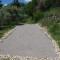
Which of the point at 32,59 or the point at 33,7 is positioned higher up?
the point at 32,59

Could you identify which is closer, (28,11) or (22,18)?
(22,18)

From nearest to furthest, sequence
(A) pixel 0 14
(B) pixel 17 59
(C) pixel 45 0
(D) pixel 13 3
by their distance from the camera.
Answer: (B) pixel 17 59 < (A) pixel 0 14 < (C) pixel 45 0 < (D) pixel 13 3

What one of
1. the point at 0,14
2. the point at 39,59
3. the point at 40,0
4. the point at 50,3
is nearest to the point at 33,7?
the point at 40,0

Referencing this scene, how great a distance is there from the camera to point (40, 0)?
8050cm

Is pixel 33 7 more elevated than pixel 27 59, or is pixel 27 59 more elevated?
pixel 27 59

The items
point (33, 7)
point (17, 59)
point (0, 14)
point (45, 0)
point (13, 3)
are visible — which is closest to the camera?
point (17, 59)

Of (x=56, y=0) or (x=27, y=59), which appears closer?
(x=27, y=59)

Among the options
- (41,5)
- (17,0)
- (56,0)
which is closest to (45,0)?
(41,5)

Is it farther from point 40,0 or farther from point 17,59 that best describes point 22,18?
point 17,59

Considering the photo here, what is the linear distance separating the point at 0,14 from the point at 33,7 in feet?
150

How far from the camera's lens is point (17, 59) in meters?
11.5

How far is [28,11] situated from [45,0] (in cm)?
1344

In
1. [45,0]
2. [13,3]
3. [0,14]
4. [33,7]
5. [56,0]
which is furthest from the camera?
[13,3]

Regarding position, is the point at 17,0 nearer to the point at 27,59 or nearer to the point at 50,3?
the point at 50,3
